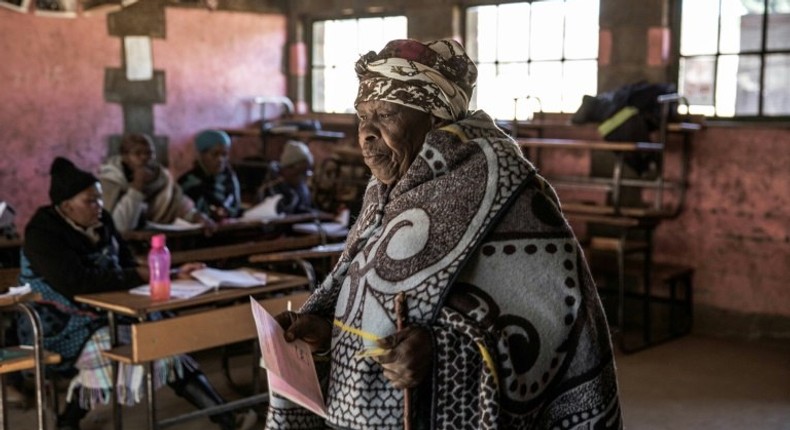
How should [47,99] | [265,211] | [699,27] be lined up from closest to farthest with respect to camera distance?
[699,27], [265,211], [47,99]

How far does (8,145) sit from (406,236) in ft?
18.2

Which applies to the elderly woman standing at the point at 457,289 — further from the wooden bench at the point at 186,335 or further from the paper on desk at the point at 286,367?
the wooden bench at the point at 186,335

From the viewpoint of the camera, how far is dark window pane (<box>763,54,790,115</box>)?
213 inches

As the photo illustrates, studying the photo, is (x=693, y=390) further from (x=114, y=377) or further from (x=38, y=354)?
(x=38, y=354)

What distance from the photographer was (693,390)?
4652mm

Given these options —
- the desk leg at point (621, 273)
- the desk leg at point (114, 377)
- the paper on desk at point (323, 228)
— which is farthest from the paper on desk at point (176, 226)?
the desk leg at point (621, 273)

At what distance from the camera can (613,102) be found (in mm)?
5555

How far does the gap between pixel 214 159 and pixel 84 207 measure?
7.94 feet

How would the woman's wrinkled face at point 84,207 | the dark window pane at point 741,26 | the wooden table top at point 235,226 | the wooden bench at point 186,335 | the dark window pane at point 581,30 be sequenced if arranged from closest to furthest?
1. the wooden bench at point 186,335
2. the woman's wrinkled face at point 84,207
3. the wooden table top at point 235,226
4. the dark window pane at point 741,26
5. the dark window pane at point 581,30

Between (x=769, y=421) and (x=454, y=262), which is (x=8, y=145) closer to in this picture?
(x=769, y=421)

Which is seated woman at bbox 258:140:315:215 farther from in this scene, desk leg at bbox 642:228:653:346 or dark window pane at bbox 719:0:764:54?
dark window pane at bbox 719:0:764:54

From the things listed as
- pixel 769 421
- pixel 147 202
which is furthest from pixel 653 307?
pixel 147 202

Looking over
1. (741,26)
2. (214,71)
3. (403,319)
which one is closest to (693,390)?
(741,26)

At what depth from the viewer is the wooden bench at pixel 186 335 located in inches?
127
